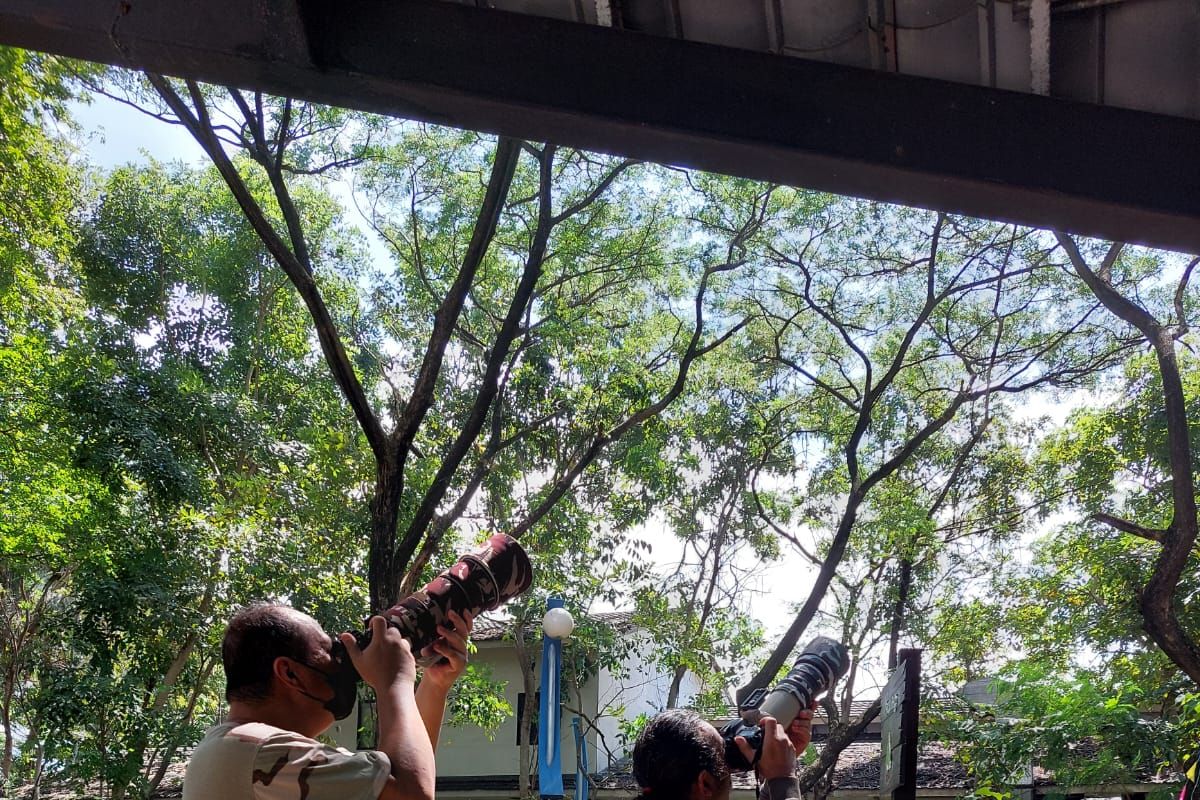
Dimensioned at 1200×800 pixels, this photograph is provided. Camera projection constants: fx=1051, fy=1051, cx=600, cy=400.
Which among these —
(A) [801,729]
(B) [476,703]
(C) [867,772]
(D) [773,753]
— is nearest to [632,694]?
(C) [867,772]

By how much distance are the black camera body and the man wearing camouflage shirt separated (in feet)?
2.54

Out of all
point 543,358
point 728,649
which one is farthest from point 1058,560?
point 543,358

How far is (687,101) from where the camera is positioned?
2.11m

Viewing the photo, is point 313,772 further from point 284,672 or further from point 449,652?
point 449,652

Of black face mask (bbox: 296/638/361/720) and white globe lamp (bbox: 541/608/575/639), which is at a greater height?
white globe lamp (bbox: 541/608/575/639)

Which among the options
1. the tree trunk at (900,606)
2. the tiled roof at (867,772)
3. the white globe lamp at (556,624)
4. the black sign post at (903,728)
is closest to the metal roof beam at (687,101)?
the black sign post at (903,728)

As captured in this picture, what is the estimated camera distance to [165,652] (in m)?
11.4

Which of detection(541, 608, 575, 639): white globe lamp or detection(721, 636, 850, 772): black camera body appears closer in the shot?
detection(721, 636, 850, 772): black camera body

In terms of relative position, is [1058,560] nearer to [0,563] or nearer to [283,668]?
[283,668]

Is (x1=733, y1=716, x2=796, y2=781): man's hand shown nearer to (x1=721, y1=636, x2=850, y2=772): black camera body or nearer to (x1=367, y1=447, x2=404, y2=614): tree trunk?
(x1=721, y1=636, x2=850, y2=772): black camera body

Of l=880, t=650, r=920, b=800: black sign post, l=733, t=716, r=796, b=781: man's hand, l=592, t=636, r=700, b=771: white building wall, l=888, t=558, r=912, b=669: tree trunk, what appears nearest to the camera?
l=733, t=716, r=796, b=781: man's hand

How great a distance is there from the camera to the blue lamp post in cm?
708

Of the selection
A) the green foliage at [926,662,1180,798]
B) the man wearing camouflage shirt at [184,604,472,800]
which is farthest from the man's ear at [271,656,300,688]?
the green foliage at [926,662,1180,798]

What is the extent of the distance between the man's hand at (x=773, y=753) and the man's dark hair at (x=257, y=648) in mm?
970
